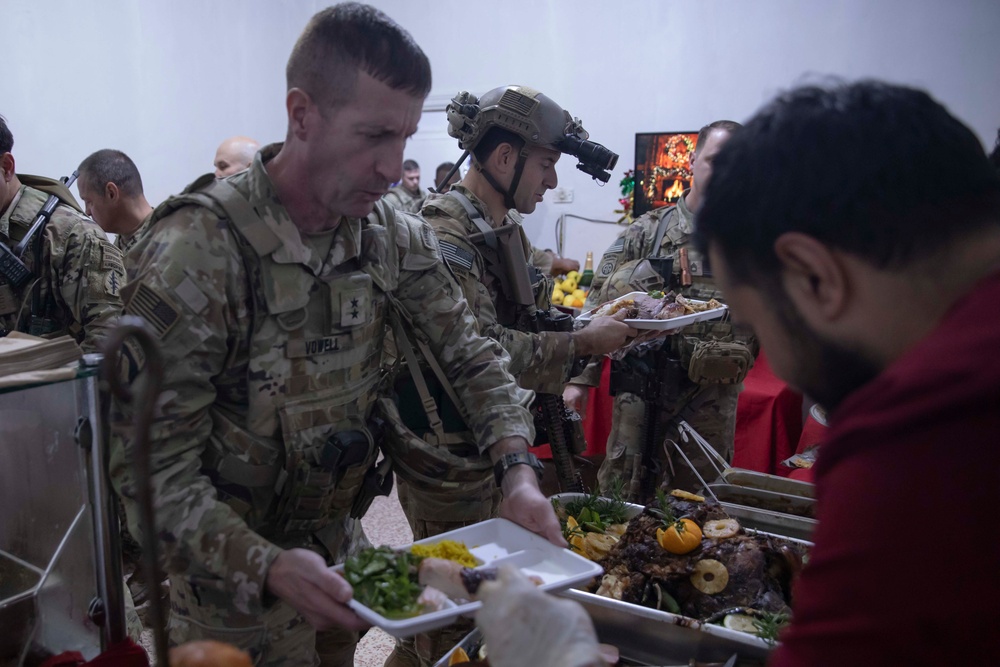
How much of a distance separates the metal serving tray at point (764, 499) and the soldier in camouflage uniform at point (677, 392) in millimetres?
779

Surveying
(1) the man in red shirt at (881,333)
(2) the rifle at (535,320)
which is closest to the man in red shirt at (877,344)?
(1) the man in red shirt at (881,333)

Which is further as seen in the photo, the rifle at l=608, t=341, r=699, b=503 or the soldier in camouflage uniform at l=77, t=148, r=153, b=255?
the soldier in camouflage uniform at l=77, t=148, r=153, b=255

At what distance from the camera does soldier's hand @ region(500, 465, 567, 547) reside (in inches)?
53.7

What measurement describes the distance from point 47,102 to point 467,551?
460 cm

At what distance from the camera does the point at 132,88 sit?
5.23m

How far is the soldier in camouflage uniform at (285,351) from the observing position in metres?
1.15

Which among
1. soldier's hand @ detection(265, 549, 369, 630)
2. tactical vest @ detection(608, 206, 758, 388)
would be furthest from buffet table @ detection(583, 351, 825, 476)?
soldier's hand @ detection(265, 549, 369, 630)

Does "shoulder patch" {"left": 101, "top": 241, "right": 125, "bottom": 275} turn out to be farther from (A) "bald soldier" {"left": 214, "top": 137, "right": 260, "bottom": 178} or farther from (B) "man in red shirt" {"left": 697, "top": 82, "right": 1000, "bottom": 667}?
(B) "man in red shirt" {"left": 697, "top": 82, "right": 1000, "bottom": 667}

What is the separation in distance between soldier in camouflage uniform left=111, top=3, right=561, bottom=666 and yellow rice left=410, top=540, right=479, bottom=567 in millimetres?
162

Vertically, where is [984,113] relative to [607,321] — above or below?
above

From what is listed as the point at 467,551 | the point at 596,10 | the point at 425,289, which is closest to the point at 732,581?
the point at 467,551

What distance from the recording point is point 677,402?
115 inches

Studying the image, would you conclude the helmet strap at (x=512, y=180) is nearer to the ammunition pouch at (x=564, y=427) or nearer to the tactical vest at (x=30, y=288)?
the ammunition pouch at (x=564, y=427)

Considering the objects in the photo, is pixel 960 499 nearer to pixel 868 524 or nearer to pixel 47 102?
pixel 868 524
